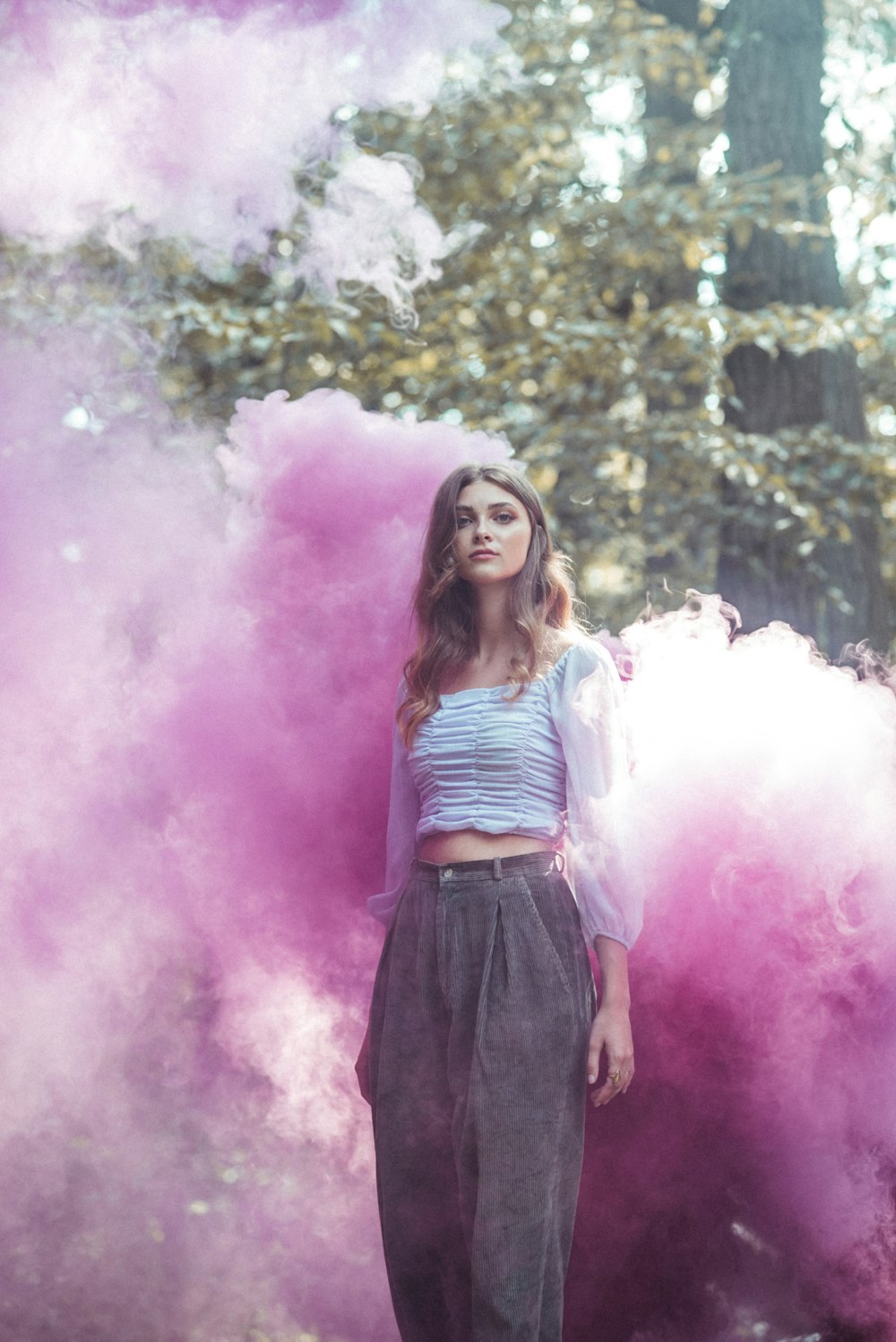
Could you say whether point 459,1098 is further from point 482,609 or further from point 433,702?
point 482,609

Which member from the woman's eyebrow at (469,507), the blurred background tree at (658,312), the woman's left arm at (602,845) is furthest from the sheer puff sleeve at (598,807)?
the blurred background tree at (658,312)

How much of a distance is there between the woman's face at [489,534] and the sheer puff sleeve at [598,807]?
1.06ft

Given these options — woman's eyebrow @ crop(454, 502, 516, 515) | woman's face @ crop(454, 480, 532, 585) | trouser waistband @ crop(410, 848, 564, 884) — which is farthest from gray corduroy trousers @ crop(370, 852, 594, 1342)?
woman's eyebrow @ crop(454, 502, 516, 515)

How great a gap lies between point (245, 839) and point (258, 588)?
0.69 metres

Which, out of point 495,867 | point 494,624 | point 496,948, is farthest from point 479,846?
point 494,624

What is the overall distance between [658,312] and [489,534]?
423cm

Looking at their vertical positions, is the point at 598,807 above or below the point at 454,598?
below

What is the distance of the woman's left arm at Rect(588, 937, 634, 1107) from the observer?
2.62 metres

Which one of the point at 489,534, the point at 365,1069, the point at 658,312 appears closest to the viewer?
the point at 489,534

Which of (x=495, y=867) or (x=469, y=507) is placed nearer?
(x=495, y=867)

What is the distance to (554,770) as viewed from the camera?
2801 millimetres

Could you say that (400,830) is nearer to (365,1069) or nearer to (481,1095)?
(365,1069)

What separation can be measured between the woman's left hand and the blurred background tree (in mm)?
4062

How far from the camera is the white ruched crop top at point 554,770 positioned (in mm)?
2707
